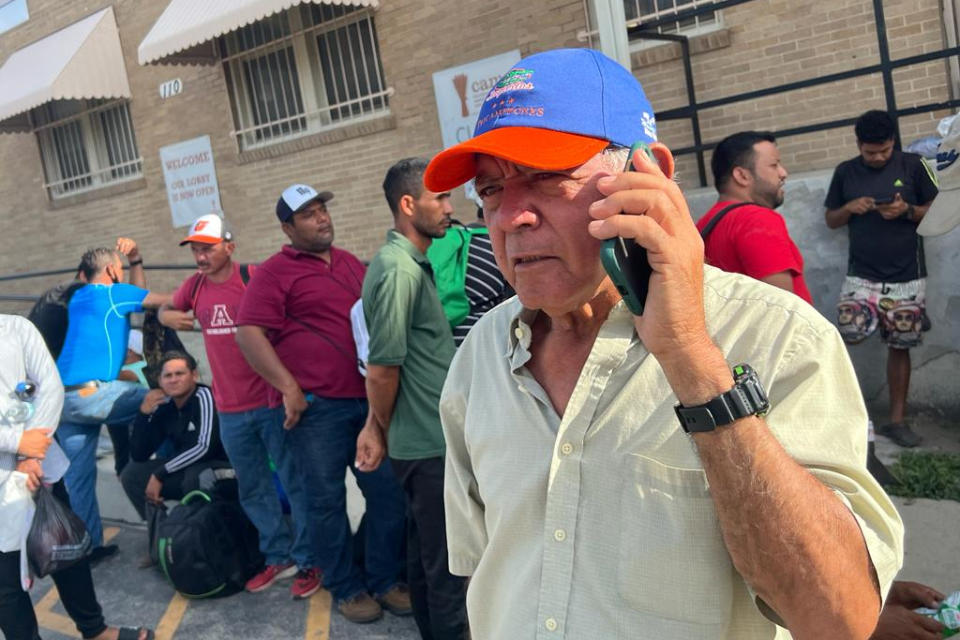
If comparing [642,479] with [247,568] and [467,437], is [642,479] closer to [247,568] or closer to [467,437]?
[467,437]

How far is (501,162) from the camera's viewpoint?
155 centimetres

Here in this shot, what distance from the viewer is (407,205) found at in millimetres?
4008

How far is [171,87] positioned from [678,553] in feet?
42.6


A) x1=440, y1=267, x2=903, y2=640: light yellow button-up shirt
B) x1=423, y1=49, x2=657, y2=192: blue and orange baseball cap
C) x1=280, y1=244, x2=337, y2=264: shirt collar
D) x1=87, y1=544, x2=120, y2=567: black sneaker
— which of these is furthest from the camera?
x1=87, y1=544, x2=120, y2=567: black sneaker

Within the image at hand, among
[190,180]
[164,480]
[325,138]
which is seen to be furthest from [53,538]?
[190,180]

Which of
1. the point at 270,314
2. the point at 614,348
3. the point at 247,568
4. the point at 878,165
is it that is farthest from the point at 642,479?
the point at 878,165

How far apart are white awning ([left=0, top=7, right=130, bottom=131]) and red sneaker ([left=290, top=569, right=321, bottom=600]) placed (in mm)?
10630

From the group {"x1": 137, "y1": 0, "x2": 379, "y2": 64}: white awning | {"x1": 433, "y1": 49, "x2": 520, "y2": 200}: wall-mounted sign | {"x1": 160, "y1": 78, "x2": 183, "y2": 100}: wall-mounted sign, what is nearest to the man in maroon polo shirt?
{"x1": 433, "y1": 49, "x2": 520, "y2": 200}: wall-mounted sign

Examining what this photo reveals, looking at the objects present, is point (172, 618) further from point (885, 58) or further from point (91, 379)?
point (885, 58)

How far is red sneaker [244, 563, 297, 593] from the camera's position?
203 inches

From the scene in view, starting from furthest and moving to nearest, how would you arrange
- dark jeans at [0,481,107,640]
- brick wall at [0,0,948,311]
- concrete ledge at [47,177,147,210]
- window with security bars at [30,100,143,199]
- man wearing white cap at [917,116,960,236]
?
window with security bars at [30,100,143,199] < concrete ledge at [47,177,147,210] < brick wall at [0,0,948,311] < dark jeans at [0,481,107,640] < man wearing white cap at [917,116,960,236]

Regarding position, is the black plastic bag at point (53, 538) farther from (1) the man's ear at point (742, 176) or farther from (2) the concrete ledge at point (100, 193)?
(2) the concrete ledge at point (100, 193)

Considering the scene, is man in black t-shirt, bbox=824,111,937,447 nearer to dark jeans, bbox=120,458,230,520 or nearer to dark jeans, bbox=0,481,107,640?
dark jeans, bbox=120,458,230,520

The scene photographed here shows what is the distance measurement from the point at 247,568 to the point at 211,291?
1646 mm
